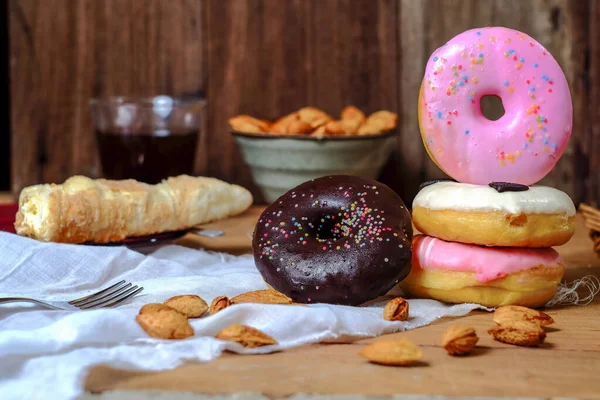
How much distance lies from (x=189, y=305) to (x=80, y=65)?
3.80ft

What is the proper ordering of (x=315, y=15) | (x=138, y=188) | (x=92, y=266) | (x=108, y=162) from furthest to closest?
(x=315, y=15), (x=108, y=162), (x=138, y=188), (x=92, y=266)

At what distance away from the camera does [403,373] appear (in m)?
0.71

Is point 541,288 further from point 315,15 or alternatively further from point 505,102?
point 315,15

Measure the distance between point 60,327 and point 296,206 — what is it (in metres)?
0.34

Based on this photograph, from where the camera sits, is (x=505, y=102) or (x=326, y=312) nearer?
(x=326, y=312)

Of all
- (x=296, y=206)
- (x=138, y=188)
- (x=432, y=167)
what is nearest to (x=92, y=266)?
(x=138, y=188)

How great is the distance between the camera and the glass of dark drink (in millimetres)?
1562

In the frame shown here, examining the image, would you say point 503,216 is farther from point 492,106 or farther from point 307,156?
point 492,106

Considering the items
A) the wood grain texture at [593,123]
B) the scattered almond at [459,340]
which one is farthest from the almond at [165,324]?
the wood grain texture at [593,123]

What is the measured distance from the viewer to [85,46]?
6.10 ft

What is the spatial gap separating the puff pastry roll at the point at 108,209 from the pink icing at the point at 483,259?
1.39ft

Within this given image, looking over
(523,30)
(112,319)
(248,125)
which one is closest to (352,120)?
(248,125)

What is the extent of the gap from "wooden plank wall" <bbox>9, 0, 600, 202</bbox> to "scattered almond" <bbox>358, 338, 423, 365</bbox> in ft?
3.82

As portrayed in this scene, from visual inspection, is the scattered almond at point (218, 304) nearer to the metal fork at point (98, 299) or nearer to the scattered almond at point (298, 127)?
the metal fork at point (98, 299)
